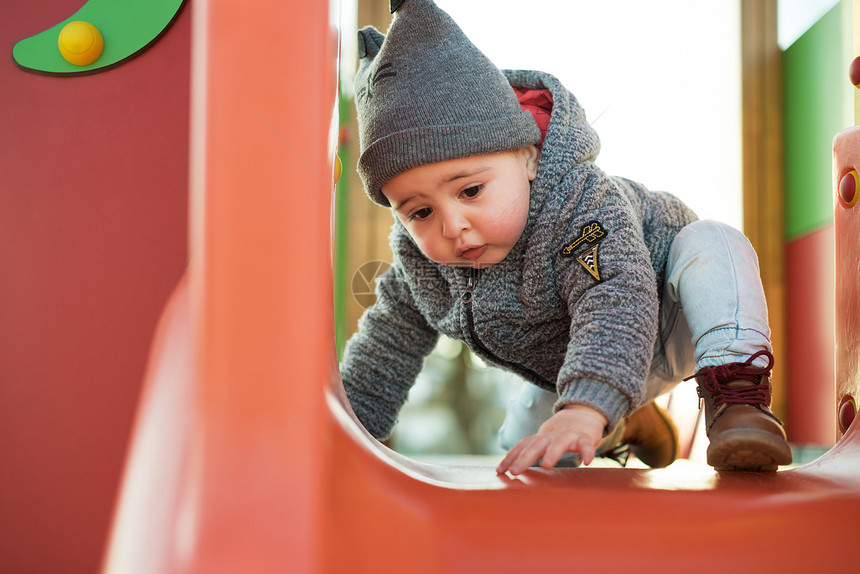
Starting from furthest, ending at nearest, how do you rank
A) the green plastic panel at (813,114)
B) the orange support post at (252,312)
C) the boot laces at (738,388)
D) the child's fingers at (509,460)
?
the green plastic panel at (813,114) → the boot laces at (738,388) → the child's fingers at (509,460) → the orange support post at (252,312)

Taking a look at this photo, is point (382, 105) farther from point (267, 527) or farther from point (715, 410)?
point (267, 527)

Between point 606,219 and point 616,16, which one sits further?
point 616,16

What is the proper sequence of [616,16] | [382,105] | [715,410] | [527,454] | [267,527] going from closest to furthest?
[267,527] → [527,454] → [715,410] → [382,105] → [616,16]

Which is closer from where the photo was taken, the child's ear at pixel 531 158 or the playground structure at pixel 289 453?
the playground structure at pixel 289 453

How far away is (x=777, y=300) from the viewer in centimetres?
162

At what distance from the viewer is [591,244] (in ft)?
2.38

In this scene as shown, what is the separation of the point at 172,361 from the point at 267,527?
11 cm

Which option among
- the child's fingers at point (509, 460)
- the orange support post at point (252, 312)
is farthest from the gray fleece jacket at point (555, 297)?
the orange support post at point (252, 312)

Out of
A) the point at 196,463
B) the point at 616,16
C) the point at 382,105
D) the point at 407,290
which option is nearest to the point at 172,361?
the point at 196,463

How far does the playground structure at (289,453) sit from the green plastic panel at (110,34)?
0.20 meters

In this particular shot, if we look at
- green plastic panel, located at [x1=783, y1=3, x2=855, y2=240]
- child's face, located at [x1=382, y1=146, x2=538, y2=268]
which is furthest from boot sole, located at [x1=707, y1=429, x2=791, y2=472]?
green plastic panel, located at [x1=783, y1=3, x2=855, y2=240]

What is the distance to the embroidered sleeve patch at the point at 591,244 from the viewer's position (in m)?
0.71

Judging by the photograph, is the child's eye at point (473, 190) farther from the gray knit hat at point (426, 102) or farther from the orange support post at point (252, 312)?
the orange support post at point (252, 312)

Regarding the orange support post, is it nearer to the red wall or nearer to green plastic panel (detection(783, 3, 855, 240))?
the red wall
